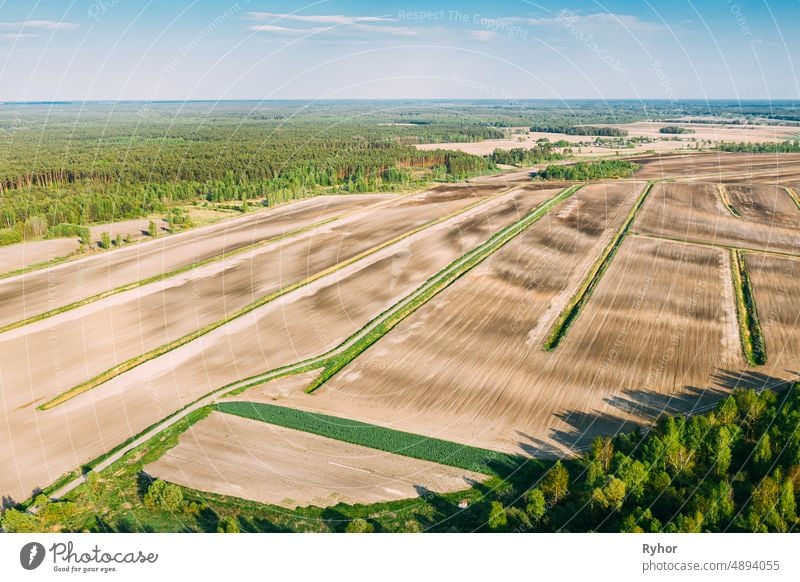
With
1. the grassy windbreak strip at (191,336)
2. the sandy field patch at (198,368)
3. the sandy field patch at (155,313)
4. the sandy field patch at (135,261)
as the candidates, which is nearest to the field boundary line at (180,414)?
the sandy field patch at (198,368)

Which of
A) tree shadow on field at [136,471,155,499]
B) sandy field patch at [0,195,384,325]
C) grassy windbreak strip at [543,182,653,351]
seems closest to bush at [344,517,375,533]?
tree shadow on field at [136,471,155,499]

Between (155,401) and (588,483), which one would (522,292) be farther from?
(155,401)

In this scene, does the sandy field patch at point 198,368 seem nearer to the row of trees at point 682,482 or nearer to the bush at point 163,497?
the bush at point 163,497

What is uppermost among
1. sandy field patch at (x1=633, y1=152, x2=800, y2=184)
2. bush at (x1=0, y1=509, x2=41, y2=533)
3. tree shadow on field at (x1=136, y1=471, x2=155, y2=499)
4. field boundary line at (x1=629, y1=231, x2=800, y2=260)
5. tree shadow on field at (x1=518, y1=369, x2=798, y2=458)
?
sandy field patch at (x1=633, y1=152, x2=800, y2=184)

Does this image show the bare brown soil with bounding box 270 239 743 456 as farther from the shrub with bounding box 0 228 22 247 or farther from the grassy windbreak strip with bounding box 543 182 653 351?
the shrub with bounding box 0 228 22 247

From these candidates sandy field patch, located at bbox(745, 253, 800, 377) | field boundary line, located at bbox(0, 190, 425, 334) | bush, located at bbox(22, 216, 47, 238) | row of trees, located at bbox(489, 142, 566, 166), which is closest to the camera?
sandy field patch, located at bbox(745, 253, 800, 377)
